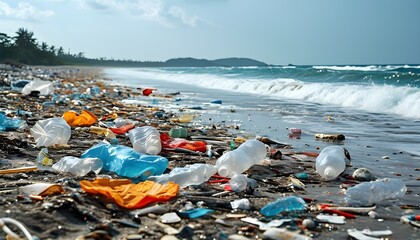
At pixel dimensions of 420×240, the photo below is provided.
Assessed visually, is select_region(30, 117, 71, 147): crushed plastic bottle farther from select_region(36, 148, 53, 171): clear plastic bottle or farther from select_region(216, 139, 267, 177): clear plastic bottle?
select_region(216, 139, 267, 177): clear plastic bottle

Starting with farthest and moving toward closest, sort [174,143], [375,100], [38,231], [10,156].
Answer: [375,100] < [174,143] < [10,156] < [38,231]

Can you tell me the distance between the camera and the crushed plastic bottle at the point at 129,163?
3498 mm

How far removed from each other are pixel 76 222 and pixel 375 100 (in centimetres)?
1087

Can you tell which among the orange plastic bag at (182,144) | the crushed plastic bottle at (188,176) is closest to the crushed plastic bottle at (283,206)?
the crushed plastic bottle at (188,176)

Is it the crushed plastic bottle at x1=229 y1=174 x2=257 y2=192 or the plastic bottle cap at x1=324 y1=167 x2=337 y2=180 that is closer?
the crushed plastic bottle at x1=229 y1=174 x2=257 y2=192

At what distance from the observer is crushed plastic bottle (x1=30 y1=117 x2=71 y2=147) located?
469 centimetres

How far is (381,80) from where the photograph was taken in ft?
69.2

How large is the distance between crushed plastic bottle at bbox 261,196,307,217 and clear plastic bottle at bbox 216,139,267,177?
93 cm

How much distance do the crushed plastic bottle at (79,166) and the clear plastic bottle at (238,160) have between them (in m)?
0.99

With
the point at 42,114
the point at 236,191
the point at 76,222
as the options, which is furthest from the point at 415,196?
the point at 42,114

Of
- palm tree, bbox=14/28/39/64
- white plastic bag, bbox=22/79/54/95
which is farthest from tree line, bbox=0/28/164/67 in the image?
white plastic bag, bbox=22/79/54/95

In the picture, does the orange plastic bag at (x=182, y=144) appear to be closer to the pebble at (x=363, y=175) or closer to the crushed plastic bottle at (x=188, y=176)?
the crushed plastic bottle at (x=188, y=176)

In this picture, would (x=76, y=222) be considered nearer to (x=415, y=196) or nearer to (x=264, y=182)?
(x=264, y=182)

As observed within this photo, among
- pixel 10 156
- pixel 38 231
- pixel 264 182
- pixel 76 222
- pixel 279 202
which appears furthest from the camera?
pixel 10 156
